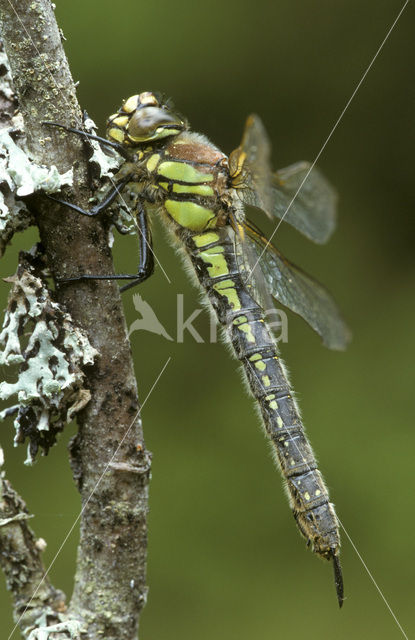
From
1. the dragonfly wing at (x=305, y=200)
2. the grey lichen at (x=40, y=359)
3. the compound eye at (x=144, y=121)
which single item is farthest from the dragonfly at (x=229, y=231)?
the grey lichen at (x=40, y=359)

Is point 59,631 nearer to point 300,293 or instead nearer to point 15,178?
point 15,178

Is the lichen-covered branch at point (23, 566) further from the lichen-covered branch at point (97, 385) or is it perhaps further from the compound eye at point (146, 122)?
the compound eye at point (146, 122)

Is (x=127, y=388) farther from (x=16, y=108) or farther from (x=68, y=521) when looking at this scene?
(x=68, y=521)

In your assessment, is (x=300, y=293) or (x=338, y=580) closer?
(x=338, y=580)

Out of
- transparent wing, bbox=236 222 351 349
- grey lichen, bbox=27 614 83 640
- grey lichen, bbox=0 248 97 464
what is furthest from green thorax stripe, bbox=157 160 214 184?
grey lichen, bbox=27 614 83 640

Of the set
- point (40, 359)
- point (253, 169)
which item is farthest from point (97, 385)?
point (253, 169)

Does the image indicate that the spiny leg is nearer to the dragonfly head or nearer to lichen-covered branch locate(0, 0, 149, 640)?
lichen-covered branch locate(0, 0, 149, 640)

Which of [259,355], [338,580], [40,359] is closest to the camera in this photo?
[40,359]
